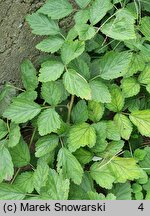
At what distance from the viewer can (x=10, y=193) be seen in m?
1.50

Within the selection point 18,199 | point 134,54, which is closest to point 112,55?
point 134,54

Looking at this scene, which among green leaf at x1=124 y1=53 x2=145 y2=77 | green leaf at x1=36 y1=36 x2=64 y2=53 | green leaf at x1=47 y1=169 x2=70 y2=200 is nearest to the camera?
green leaf at x1=47 y1=169 x2=70 y2=200

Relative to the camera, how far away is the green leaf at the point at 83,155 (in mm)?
1604

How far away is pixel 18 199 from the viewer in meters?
1.49

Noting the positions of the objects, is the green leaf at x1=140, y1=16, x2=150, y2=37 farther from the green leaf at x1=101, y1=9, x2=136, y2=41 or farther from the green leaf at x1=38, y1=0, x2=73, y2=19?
the green leaf at x1=38, y1=0, x2=73, y2=19

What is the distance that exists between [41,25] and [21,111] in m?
0.37

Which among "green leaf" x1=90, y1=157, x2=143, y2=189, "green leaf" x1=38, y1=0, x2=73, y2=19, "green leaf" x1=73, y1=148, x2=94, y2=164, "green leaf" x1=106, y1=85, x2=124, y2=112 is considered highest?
"green leaf" x1=38, y1=0, x2=73, y2=19

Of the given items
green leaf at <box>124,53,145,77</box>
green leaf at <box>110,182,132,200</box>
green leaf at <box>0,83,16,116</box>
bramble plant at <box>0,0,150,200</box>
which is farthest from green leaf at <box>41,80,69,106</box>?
green leaf at <box>110,182,132,200</box>

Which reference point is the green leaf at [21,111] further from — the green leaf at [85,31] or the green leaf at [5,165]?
the green leaf at [85,31]

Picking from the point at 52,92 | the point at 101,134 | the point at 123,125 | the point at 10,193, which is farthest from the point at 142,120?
the point at 10,193

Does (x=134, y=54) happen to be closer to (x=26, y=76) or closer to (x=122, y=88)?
(x=122, y=88)

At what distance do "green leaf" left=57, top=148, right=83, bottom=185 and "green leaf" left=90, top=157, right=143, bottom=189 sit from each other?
106mm

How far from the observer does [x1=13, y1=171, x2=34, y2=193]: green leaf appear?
1514mm

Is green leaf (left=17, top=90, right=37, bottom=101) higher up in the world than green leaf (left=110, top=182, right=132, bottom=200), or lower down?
higher up
